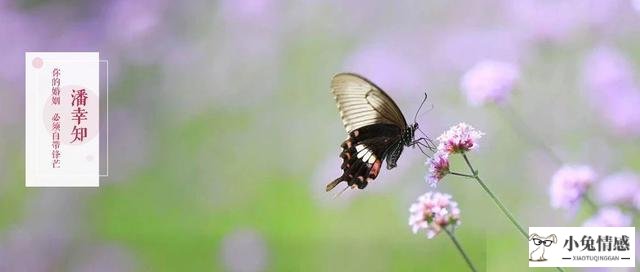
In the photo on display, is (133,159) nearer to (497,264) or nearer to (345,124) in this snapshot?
(345,124)

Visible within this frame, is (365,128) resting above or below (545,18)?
below

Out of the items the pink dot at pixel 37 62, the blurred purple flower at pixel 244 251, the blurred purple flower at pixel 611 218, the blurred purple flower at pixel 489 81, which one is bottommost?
the blurred purple flower at pixel 244 251

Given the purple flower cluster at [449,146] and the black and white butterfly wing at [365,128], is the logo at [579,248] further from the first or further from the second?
the black and white butterfly wing at [365,128]

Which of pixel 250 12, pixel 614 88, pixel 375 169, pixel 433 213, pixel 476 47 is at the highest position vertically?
pixel 250 12

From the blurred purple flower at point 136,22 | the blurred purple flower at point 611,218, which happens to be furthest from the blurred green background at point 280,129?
the blurred purple flower at point 611,218

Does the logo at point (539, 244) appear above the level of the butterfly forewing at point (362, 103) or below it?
below

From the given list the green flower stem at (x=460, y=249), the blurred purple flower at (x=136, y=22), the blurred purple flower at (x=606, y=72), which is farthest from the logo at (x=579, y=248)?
the blurred purple flower at (x=136, y=22)

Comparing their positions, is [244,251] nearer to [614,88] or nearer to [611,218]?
[611,218]

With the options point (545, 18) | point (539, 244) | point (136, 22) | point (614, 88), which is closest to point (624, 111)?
point (614, 88)
